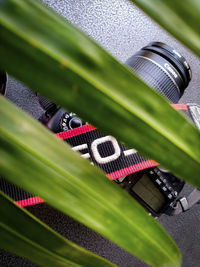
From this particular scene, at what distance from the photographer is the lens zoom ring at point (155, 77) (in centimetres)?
43

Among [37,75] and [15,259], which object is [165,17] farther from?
[15,259]

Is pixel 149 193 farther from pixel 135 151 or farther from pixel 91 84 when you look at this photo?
pixel 91 84

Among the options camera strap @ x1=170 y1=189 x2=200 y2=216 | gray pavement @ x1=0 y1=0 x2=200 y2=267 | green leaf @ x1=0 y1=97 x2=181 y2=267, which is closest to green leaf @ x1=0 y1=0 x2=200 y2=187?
green leaf @ x1=0 y1=97 x2=181 y2=267

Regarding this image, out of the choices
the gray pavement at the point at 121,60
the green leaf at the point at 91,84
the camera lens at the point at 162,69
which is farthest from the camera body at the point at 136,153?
the green leaf at the point at 91,84

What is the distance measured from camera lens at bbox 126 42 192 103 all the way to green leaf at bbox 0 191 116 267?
348 mm

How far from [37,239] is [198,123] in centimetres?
35

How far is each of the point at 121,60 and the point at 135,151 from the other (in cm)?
33

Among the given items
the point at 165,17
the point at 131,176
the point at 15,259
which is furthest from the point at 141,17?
the point at 165,17

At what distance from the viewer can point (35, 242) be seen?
9 cm

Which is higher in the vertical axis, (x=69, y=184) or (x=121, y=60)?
(x=69, y=184)

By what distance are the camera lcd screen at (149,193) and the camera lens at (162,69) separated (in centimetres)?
11

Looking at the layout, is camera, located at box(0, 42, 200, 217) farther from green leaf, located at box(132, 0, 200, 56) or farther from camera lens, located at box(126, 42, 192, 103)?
green leaf, located at box(132, 0, 200, 56)

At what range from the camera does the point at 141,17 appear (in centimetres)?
69

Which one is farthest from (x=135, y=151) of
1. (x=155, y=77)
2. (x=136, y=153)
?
(x=155, y=77)
